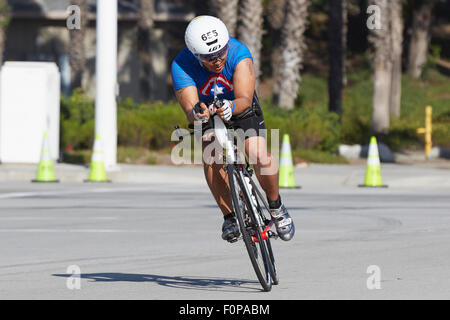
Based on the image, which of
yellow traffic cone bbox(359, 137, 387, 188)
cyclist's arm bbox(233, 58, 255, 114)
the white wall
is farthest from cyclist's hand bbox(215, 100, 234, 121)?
the white wall

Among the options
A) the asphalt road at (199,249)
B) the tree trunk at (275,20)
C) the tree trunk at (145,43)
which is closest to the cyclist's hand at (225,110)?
the asphalt road at (199,249)

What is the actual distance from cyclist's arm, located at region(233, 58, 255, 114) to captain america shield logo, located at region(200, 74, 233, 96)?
9.3 inches

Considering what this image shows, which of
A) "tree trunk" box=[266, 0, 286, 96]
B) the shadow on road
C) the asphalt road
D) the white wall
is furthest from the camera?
"tree trunk" box=[266, 0, 286, 96]

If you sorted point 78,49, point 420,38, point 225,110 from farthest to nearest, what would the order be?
point 420,38 < point 78,49 < point 225,110

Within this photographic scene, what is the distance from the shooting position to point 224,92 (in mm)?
8578

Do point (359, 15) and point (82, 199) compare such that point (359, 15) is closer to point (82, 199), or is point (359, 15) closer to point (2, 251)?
point (82, 199)

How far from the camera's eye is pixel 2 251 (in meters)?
10.6

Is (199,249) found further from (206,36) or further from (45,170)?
(45,170)

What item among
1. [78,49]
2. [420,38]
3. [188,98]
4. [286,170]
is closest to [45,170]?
[286,170]

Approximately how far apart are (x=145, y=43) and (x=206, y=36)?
36.8m

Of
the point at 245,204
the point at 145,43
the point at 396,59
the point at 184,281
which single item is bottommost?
the point at 184,281

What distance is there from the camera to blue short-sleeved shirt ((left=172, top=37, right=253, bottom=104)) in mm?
8359

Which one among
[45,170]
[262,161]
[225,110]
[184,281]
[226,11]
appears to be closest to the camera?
[225,110]

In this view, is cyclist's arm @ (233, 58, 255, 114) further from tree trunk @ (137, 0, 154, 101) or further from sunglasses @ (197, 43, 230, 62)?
tree trunk @ (137, 0, 154, 101)
